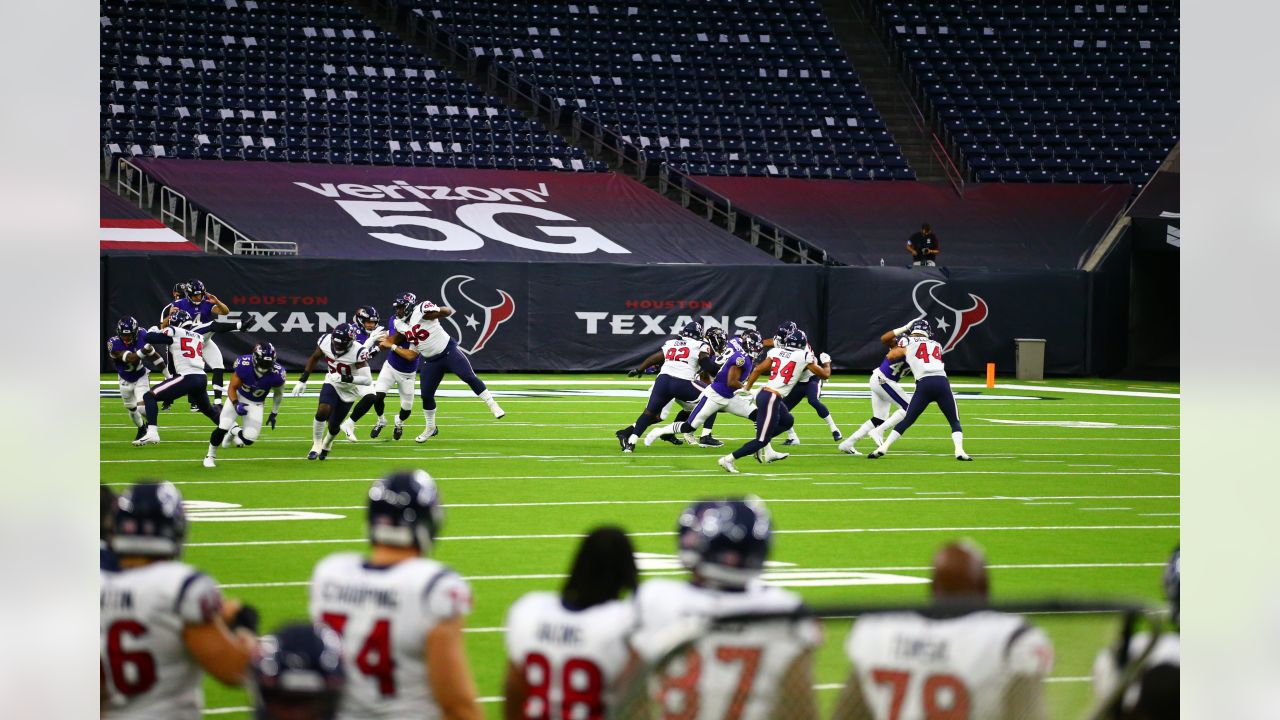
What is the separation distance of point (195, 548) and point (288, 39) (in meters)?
24.5

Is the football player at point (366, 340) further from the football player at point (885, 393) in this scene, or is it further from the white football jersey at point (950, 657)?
the white football jersey at point (950, 657)

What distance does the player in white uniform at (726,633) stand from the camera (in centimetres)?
312

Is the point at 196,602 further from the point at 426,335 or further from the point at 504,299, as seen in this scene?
the point at 504,299

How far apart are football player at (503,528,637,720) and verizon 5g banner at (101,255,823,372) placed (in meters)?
21.8

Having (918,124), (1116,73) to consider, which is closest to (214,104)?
(918,124)

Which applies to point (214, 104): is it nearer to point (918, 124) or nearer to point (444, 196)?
point (444, 196)

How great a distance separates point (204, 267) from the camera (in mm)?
26172

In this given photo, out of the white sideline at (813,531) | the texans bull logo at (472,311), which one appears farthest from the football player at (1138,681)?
the texans bull logo at (472,311)

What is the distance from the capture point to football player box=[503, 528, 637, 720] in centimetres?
415

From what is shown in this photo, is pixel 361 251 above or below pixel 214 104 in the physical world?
below

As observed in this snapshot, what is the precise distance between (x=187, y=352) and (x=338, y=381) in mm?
1683

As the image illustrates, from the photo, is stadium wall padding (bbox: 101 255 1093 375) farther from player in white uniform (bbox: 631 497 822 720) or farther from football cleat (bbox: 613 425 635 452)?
player in white uniform (bbox: 631 497 822 720)
